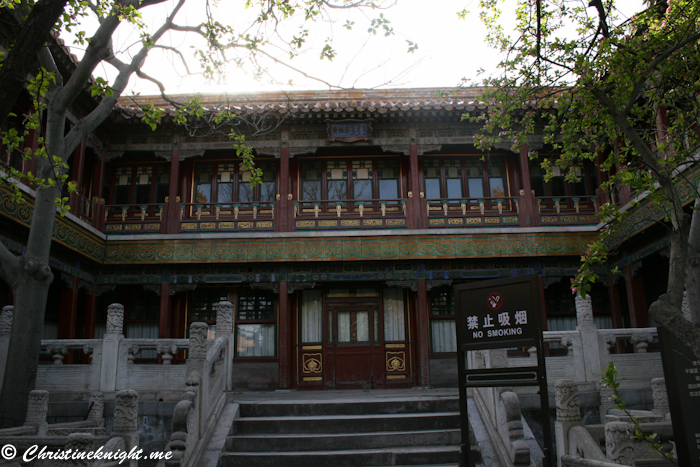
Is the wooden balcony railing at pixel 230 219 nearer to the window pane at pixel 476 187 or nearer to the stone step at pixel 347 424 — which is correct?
the window pane at pixel 476 187

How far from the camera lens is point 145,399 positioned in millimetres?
8578

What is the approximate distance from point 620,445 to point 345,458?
3.20m

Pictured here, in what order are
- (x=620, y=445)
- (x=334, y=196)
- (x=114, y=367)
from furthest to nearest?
(x=334, y=196)
(x=114, y=367)
(x=620, y=445)

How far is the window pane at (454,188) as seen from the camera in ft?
47.4

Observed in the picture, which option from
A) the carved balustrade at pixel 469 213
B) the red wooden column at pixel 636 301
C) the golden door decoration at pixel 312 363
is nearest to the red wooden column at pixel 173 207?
the golden door decoration at pixel 312 363

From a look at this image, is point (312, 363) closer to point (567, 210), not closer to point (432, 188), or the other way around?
point (432, 188)

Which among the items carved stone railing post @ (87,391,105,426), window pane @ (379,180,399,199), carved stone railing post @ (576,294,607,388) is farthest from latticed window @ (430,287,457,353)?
carved stone railing post @ (87,391,105,426)

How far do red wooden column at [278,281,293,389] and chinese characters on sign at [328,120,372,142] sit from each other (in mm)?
3743

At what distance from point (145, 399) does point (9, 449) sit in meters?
2.82

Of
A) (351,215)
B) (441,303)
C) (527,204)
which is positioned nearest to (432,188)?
(351,215)

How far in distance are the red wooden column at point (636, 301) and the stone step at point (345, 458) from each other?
23.9 ft

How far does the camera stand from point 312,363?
13383 mm

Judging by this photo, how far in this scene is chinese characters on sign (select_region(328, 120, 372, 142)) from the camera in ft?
45.1

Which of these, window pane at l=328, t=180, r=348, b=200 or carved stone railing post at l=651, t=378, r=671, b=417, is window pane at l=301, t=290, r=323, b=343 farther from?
carved stone railing post at l=651, t=378, r=671, b=417
